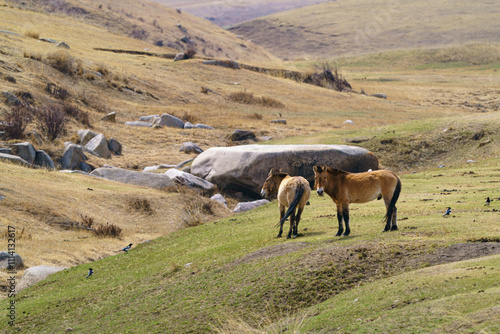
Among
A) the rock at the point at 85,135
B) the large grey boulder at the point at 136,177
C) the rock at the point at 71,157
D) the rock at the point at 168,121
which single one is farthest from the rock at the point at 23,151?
the rock at the point at 168,121

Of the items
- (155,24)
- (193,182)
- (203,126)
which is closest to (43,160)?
→ (193,182)

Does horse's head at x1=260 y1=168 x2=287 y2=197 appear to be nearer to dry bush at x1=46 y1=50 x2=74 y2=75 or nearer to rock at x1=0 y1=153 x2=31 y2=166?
rock at x1=0 y1=153 x2=31 y2=166

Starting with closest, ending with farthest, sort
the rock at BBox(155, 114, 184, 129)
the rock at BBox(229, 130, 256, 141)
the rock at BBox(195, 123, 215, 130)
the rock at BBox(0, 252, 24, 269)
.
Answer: the rock at BBox(0, 252, 24, 269), the rock at BBox(229, 130, 256, 141), the rock at BBox(155, 114, 184, 129), the rock at BBox(195, 123, 215, 130)

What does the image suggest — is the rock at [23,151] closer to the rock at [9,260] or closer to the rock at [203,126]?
the rock at [9,260]

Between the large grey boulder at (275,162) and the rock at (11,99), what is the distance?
12.4m

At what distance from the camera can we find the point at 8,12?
56.5 meters

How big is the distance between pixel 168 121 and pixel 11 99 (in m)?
10.2

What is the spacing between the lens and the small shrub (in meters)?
28.7

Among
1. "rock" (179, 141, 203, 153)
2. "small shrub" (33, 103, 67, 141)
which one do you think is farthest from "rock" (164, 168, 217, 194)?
"small shrub" (33, 103, 67, 141)

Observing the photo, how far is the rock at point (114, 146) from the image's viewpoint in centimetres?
3069

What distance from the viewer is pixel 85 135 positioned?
30.3 m

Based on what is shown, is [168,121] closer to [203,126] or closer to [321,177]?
[203,126]

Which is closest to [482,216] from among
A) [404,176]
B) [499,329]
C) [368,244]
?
[368,244]

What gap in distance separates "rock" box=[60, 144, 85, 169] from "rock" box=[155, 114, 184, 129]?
34.7 feet
